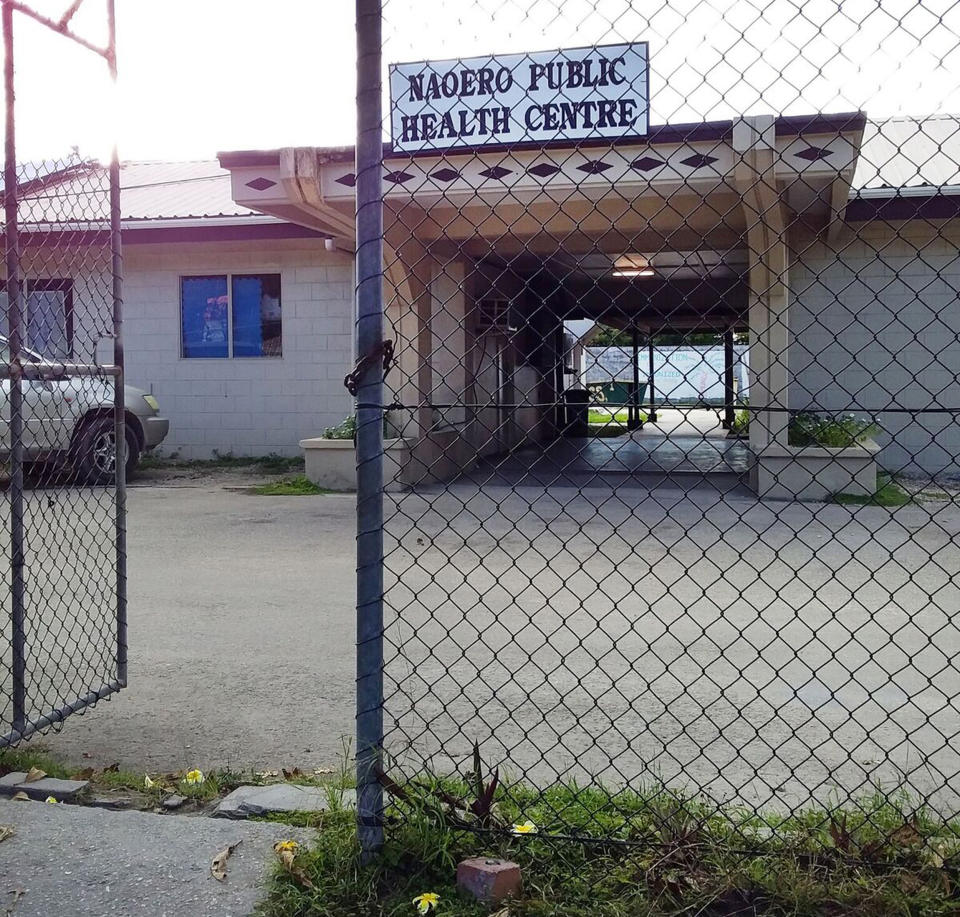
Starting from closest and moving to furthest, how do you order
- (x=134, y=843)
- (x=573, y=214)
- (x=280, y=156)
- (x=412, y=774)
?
(x=134, y=843)
(x=412, y=774)
(x=280, y=156)
(x=573, y=214)

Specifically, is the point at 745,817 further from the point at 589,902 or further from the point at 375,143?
the point at 375,143

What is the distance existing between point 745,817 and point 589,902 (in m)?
0.63

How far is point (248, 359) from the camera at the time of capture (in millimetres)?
14656

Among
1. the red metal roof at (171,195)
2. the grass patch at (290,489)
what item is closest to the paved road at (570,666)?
the grass patch at (290,489)

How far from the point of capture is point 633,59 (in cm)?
645

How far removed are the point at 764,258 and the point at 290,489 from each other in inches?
226

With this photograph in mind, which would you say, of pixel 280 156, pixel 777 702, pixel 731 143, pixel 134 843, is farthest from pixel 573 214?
pixel 134 843

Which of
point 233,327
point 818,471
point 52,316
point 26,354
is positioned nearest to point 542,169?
point 818,471

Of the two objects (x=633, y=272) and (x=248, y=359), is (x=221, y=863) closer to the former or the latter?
(x=248, y=359)

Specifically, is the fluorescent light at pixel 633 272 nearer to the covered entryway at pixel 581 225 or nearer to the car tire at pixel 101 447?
the covered entryway at pixel 581 225

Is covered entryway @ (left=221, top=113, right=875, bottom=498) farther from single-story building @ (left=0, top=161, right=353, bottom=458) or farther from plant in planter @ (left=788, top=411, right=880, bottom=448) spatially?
single-story building @ (left=0, top=161, right=353, bottom=458)

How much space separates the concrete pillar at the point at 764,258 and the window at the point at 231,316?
6.64 m

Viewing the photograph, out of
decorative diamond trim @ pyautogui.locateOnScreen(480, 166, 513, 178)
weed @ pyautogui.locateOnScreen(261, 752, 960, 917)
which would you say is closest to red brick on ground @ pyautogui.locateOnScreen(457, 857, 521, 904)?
weed @ pyautogui.locateOnScreen(261, 752, 960, 917)

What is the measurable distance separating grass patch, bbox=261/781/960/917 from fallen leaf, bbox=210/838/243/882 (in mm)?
163
